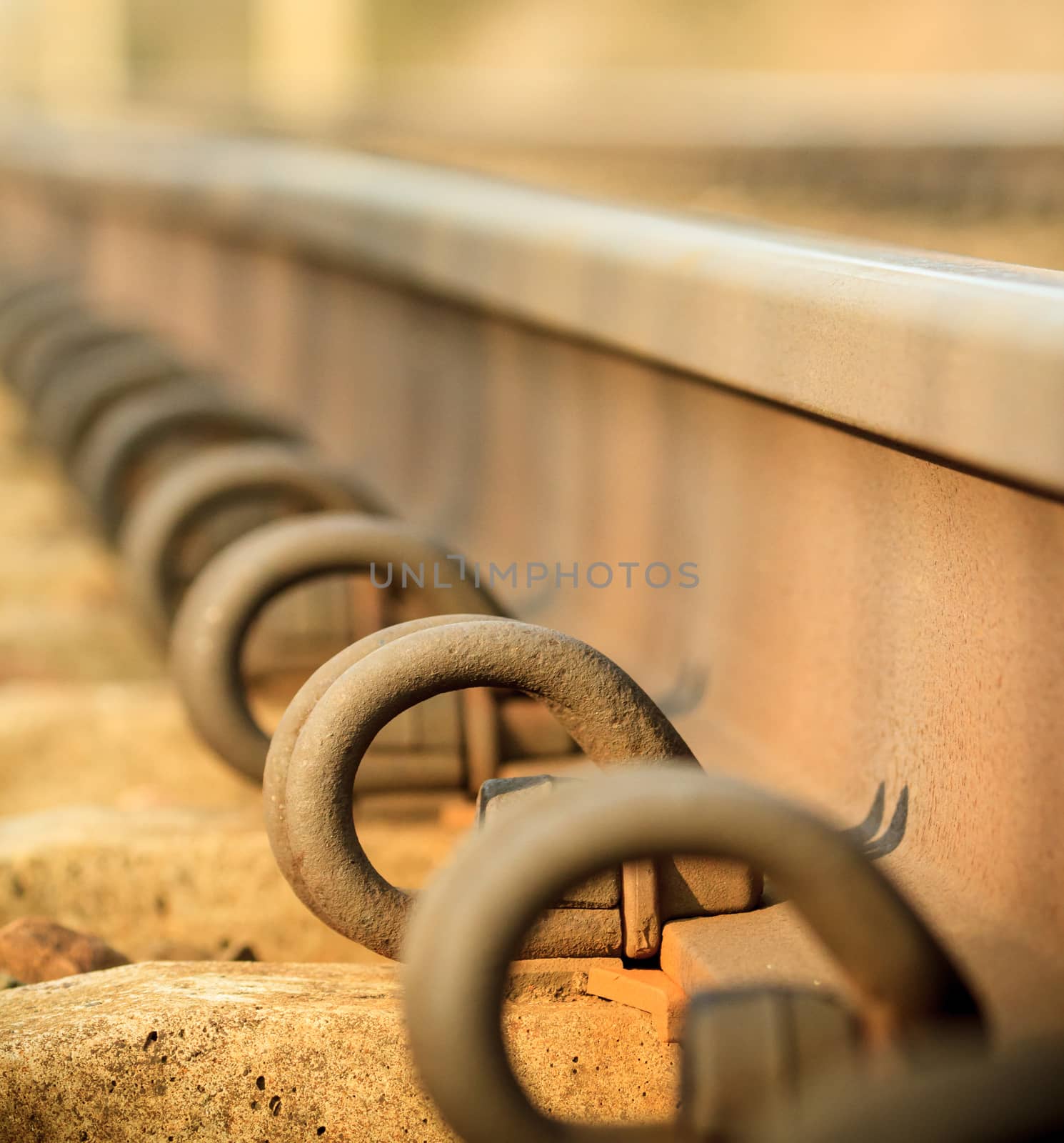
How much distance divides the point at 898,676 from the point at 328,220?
3787 mm

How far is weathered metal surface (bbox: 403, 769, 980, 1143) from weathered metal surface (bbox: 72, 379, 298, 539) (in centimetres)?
354

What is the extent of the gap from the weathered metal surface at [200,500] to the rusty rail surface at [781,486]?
46 centimetres

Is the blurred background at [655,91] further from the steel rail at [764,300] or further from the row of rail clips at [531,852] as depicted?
the row of rail clips at [531,852]

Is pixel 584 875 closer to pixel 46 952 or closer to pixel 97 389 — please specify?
pixel 46 952

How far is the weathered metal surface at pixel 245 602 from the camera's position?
3016 millimetres

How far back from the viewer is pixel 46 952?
102 inches

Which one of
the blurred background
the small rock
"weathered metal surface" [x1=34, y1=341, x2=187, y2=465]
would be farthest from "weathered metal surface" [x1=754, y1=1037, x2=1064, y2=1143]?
"weathered metal surface" [x1=34, y1=341, x2=187, y2=465]

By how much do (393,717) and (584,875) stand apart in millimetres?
675

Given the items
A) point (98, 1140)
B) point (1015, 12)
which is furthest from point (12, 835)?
point (1015, 12)

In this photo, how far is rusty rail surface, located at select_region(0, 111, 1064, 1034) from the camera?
6.59ft

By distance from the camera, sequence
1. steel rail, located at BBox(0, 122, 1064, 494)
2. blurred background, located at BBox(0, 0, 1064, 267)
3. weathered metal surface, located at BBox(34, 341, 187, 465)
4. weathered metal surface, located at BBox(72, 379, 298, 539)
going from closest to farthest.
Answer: steel rail, located at BBox(0, 122, 1064, 494) < weathered metal surface, located at BBox(72, 379, 298, 539) < weathered metal surface, located at BBox(34, 341, 187, 465) < blurred background, located at BBox(0, 0, 1064, 267)

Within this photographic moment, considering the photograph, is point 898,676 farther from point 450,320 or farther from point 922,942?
point 450,320

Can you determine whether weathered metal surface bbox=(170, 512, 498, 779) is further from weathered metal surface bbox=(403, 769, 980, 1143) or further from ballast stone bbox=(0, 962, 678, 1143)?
weathered metal surface bbox=(403, 769, 980, 1143)

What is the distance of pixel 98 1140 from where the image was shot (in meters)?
2.04
